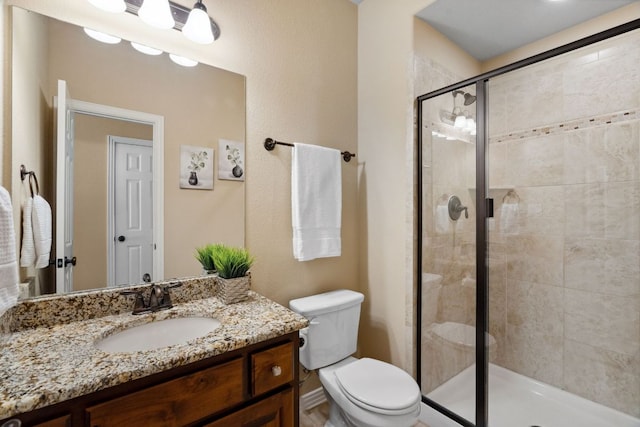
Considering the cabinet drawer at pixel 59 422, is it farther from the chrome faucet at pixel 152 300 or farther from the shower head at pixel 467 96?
the shower head at pixel 467 96

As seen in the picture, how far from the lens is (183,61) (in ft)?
4.42

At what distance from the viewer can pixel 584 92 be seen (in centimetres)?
177

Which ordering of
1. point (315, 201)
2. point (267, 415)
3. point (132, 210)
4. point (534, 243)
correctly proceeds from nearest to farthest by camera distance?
point (267, 415) → point (132, 210) → point (315, 201) → point (534, 243)

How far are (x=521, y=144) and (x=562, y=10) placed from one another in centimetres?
77

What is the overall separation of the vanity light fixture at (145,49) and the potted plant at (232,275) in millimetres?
918

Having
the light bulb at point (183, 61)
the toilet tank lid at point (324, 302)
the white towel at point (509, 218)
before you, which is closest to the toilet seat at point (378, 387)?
the toilet tank lid at point (324, 302)

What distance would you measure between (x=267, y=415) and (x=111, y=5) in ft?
5.37

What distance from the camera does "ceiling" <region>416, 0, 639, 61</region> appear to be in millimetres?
1658

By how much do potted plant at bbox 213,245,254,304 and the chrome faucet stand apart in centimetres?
22

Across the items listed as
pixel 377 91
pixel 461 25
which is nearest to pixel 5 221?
pixel 377 91

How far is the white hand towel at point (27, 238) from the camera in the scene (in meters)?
1.01

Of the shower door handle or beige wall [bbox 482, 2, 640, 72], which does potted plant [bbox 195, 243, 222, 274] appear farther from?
beige wall [bbox 482, 2, 640, 72]

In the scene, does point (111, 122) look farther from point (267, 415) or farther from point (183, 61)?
point (267, 415)

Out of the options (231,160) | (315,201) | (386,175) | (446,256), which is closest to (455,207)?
(446,256)
